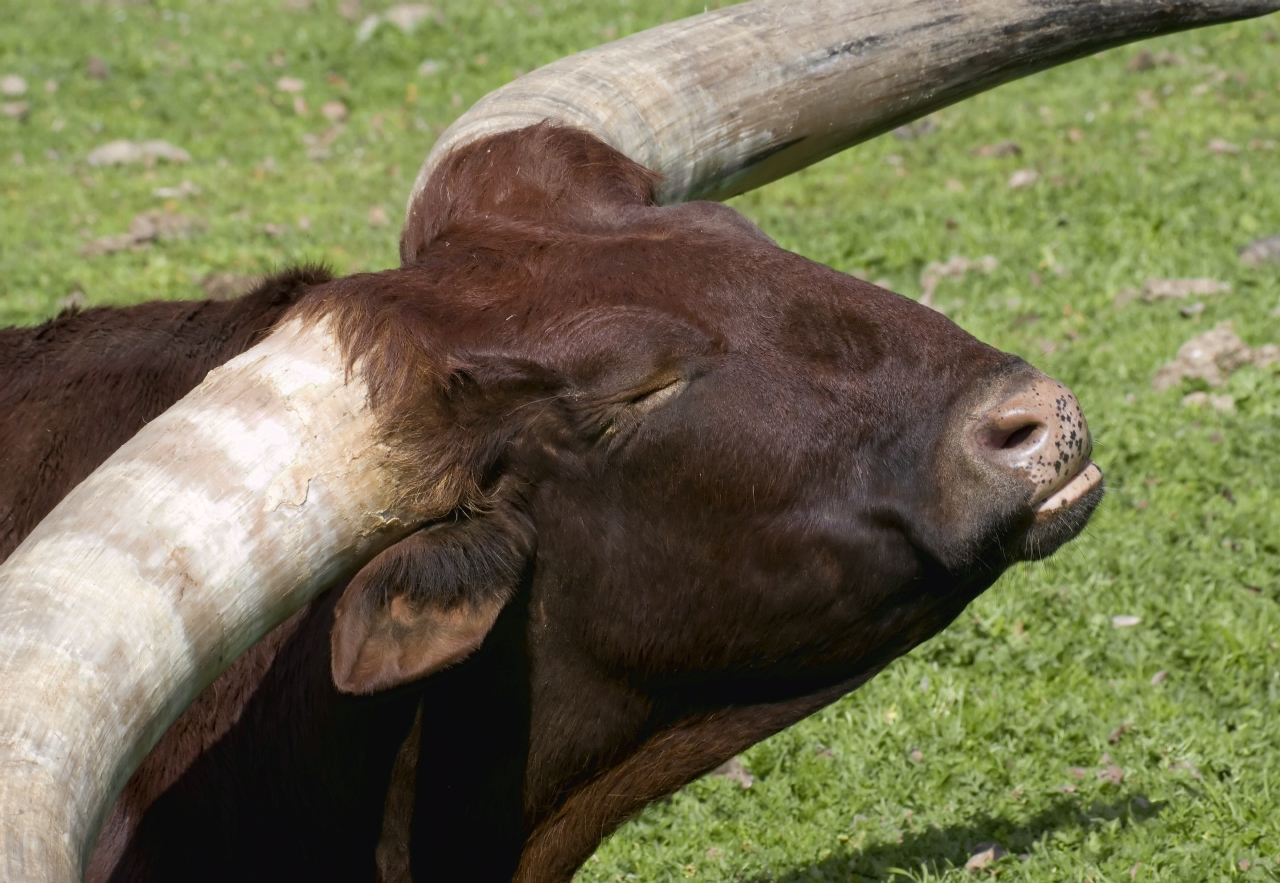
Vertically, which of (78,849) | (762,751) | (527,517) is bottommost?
(762,751)

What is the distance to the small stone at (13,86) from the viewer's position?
1318 centimetres

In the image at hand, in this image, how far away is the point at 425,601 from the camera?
252 cm

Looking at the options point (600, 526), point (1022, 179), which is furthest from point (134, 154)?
point (600, 526)

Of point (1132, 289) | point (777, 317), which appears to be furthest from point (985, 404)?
point (1132, 289)

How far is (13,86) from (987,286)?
365 inches

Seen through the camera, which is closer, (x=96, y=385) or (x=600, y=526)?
(x=600, y=526)

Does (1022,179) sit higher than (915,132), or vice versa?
(1022,179)

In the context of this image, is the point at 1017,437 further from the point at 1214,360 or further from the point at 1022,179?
A: the point at 1022,179

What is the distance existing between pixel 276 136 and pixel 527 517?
35.5ft

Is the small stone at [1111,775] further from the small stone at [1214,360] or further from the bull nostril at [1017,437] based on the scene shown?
the small stone at [1214,360]

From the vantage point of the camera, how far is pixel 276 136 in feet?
41.9

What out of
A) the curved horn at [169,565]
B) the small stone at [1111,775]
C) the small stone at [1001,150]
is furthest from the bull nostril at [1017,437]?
the small stone at [1001,150]

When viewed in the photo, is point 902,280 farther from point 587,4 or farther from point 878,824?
point 587,4

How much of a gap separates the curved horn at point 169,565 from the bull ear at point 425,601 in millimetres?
56
